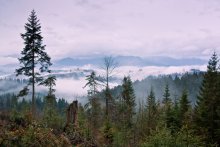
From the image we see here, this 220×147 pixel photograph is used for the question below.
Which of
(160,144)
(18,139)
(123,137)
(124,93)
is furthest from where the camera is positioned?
(124,93)

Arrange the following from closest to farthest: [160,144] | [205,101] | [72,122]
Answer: [160,144] < [72,122] < [205,101]

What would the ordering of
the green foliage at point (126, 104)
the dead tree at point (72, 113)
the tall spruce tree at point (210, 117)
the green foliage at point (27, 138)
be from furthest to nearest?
the green foliage at point (126, 104), the tall spruce tree at point (210, 117), the dead tree at point (72, 113), the green foliage at point (27, 138)

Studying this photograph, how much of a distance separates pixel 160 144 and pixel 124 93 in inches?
1618

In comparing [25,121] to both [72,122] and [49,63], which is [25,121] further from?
[49,63]

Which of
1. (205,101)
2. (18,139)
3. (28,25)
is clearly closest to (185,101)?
(205,101)

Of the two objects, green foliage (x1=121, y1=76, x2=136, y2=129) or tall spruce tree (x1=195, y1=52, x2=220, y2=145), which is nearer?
tall spruce tree (x1=195, y1=52, x2=220, y2=145)

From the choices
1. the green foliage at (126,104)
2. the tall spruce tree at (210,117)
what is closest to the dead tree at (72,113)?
the tall spruce tree at (210,117)

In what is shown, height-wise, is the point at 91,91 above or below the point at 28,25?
below

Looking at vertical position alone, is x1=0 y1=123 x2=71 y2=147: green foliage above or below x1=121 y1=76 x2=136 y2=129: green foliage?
above

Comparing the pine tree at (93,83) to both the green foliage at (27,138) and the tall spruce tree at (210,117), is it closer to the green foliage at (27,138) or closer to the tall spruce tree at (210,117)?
the tall spruce tree at (210,117)

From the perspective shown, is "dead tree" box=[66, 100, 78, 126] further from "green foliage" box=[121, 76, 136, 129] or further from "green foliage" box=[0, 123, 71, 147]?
"green foliage" box=[121, 76, 136, 129]

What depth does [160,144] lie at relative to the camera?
2195 centimetres

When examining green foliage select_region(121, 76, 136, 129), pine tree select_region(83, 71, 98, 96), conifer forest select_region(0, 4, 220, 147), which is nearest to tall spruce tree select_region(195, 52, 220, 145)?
conifer forest select_region(0, 4, 220, 147)

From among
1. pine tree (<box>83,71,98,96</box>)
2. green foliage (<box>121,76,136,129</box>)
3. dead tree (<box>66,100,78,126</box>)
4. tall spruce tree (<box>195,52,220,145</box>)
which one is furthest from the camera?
green foliage (<box>121,76,136,129</box>)
